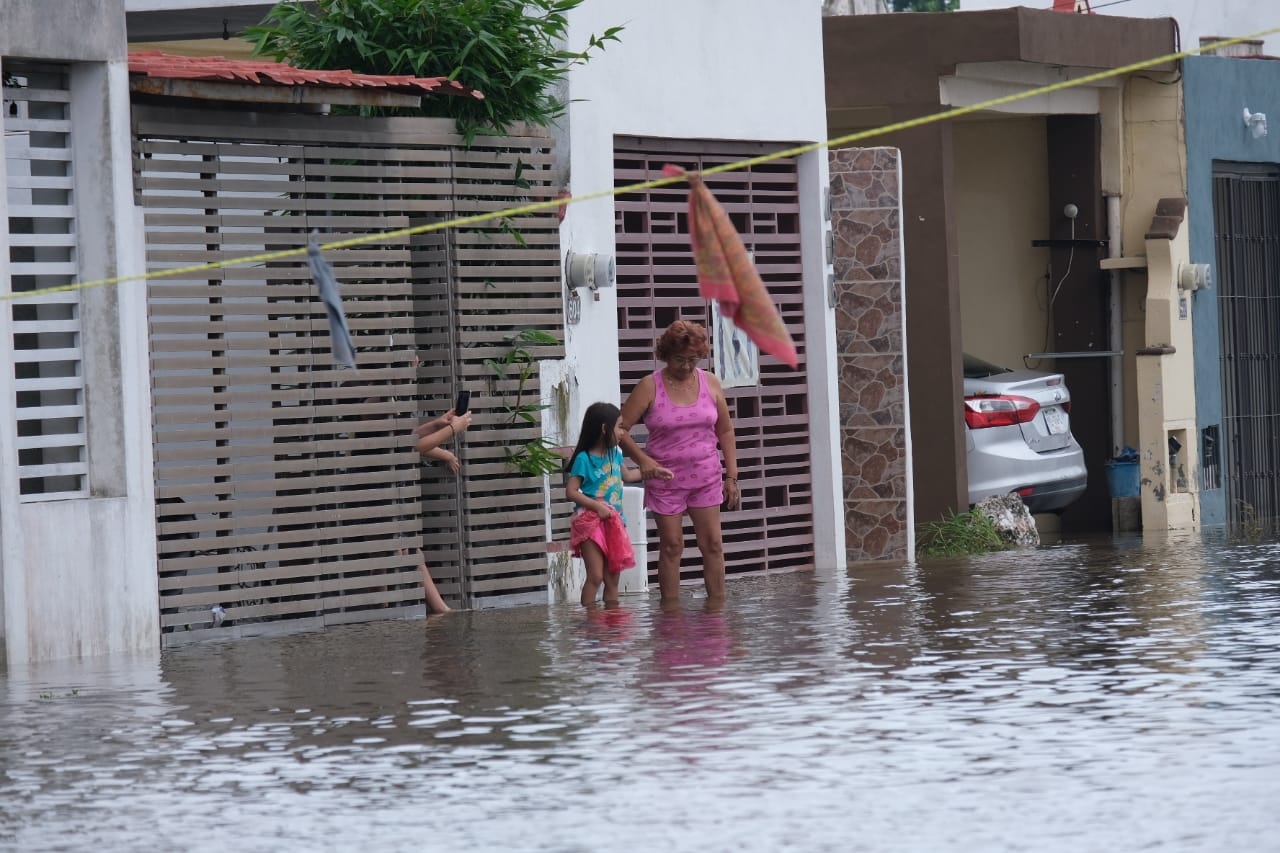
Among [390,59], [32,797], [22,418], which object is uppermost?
[390,59]

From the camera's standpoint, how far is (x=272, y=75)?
13844 millimetres

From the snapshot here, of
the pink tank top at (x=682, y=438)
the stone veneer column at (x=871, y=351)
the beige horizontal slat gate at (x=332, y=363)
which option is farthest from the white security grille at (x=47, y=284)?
the stone veneer column at (x=871, y=351)

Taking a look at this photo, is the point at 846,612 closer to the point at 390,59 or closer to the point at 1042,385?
the point at 390,59

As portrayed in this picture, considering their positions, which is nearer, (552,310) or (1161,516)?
(552,310)

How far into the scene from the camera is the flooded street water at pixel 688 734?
7.39 m

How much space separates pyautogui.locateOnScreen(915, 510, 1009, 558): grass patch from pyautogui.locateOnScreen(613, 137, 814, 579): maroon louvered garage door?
1.61m

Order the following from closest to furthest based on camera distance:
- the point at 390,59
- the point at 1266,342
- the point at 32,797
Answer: the point at 32,797 < the point at 390,59 < the point at 1266,342

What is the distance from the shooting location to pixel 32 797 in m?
8.38

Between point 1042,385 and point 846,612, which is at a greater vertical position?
point 1042,385

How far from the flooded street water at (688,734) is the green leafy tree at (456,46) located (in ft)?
11.3

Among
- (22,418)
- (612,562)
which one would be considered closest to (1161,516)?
(612,562)

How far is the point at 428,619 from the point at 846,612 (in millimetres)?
2618

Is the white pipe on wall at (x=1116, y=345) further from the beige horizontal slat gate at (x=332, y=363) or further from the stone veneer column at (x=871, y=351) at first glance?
the beige horizontal slat gate at (x=332, y=363)

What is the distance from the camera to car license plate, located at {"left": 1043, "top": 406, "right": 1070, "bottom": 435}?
20.8 meters
